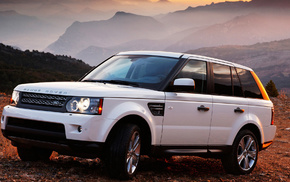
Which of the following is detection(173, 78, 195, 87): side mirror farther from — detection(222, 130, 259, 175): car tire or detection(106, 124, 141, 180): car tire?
detection(222, 130, 259, 175): car tire

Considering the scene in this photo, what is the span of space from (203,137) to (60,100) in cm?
244

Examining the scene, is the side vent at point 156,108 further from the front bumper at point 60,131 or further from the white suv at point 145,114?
the front bumper at point 60,131

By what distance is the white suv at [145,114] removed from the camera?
4.89 m

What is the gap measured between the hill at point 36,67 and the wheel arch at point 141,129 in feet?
119

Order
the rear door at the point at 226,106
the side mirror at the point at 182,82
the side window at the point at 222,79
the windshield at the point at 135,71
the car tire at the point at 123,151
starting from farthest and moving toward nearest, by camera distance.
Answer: the side window at the point at 222,79 → the rear door at the point at 226,106 → the windshield at the point at 135,71 → the side mirror at the point at 182,82 → the car tire at the point at 123,151

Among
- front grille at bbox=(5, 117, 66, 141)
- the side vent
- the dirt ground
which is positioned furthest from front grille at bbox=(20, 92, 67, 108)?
the side vent

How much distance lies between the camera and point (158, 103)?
555 cm

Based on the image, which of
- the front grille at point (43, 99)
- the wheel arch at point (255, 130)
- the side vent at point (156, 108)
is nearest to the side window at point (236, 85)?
the wheel arch at point (255, 130)

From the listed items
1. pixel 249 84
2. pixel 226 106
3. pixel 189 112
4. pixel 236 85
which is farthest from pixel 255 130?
pixel 189 112

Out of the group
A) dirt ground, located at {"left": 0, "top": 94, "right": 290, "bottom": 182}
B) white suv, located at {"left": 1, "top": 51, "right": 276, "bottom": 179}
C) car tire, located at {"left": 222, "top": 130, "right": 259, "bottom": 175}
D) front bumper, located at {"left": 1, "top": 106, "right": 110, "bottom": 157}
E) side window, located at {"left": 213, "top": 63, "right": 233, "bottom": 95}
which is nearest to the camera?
front bumper, located at {"left": 1, "top": 106, "right": 110, "bottom": 157}

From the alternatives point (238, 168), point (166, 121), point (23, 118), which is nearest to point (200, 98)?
point (166, 121)

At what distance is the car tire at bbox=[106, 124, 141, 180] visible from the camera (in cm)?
505

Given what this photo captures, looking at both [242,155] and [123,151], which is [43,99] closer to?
[123,151]

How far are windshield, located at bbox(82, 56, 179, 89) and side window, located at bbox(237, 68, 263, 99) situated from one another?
5.76ft
